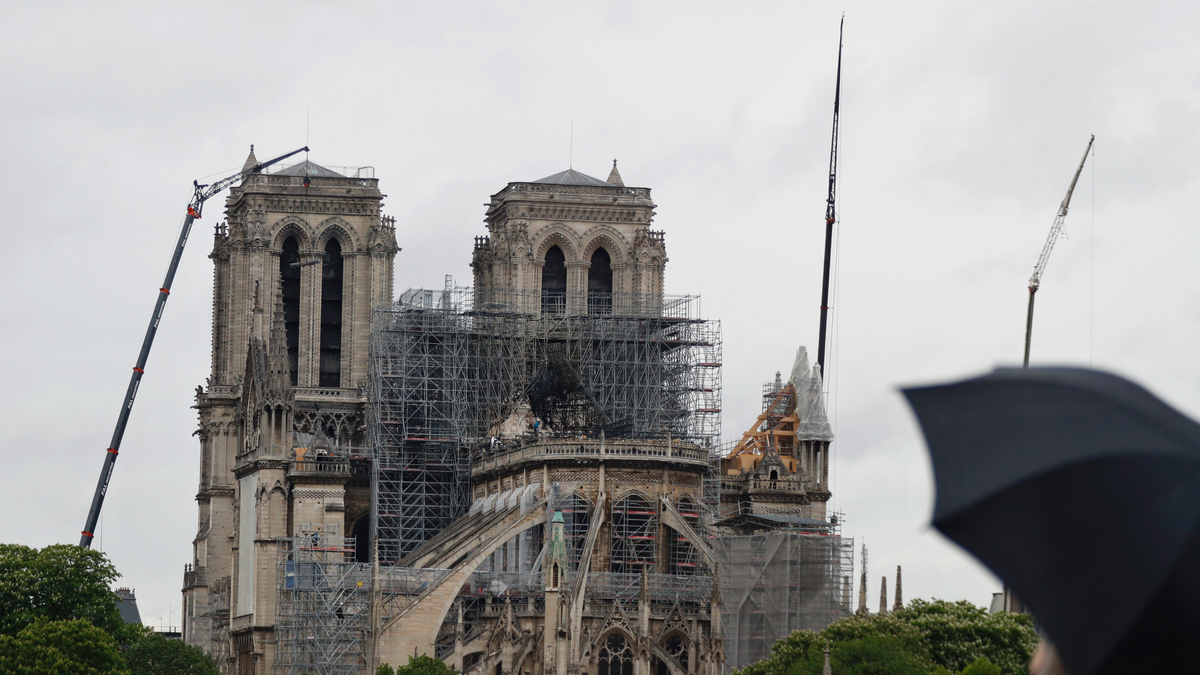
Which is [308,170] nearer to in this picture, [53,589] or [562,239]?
[562,239]

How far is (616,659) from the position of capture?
3305 inches

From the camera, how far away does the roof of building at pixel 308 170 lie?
12219cm

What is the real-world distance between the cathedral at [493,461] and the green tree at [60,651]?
12481 mm

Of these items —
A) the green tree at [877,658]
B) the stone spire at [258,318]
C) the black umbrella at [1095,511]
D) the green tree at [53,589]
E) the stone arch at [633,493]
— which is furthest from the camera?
the stone spire at [258,318]

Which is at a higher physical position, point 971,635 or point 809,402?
point 809,402

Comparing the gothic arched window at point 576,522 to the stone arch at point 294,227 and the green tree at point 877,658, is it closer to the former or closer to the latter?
the green tree at point 877,658

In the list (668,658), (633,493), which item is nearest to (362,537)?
(633,493)

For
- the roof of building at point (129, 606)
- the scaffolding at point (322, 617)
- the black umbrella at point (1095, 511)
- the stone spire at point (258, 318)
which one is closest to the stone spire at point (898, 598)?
the scaffolding at point (322, 617)

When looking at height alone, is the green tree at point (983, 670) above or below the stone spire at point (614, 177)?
below

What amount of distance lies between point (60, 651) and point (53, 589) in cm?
835

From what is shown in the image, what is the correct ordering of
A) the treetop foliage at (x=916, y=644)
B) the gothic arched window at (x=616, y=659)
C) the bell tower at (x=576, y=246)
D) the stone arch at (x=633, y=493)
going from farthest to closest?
the bell tower at (x=576, y=246) < the stone arch at (x=633, y=493) < the gothic arched window at (x=616, y=659) < the treetop foliage at (x=916, y=644)

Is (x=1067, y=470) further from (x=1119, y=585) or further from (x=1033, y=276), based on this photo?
(x=1033, y=276)

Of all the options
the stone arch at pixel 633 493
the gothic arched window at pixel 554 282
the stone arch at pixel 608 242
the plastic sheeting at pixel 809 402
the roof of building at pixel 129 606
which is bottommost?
the roof of building at pixel 129 606

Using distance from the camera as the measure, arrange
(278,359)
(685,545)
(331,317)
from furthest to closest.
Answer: (331,317), (278,359), (685,545)
